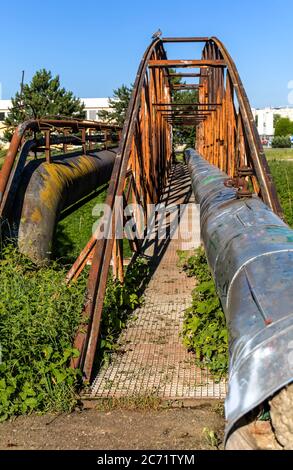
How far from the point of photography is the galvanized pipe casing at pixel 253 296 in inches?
101

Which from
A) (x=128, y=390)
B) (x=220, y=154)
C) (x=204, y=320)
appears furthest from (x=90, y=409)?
(x=220, y=154)

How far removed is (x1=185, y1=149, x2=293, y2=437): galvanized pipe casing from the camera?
2.57 m

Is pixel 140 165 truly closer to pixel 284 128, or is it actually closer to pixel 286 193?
pixel 286 193

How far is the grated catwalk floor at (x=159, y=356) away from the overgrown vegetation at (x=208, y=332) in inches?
3.9

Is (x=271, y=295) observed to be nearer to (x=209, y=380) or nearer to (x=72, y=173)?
(x=209, y=380)

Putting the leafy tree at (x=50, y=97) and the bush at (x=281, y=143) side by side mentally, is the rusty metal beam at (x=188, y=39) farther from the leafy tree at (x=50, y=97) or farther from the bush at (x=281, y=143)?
the bush at (x=281, y=143)

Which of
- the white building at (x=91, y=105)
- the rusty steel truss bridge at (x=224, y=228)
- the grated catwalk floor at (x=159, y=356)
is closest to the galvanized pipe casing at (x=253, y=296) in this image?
the rusty steel truss bridge at (x=224, y=228)

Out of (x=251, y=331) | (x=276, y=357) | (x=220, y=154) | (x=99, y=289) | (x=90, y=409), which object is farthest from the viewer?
(x=220, y=154)

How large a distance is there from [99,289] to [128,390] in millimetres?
1041

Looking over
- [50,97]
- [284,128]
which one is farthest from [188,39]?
[284,128]

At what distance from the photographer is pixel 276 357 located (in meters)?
2.57

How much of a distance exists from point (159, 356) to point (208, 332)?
52 cm

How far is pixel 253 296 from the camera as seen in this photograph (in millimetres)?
3123

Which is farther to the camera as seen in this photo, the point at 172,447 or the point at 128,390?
the point at 128,390
